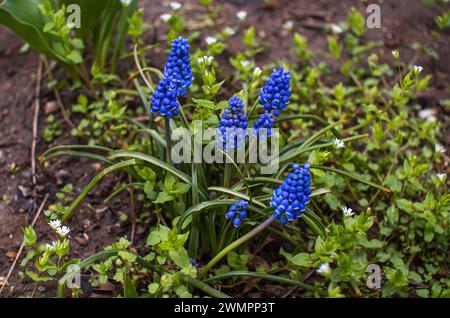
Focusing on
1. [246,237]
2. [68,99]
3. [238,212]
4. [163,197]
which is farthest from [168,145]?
[68,99]

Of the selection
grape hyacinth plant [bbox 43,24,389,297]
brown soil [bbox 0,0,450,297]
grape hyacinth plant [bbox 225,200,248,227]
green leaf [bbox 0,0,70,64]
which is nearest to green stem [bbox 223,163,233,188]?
grape hyacinth plant [bbox 43,24,389,297]

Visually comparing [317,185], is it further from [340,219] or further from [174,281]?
[174,281]

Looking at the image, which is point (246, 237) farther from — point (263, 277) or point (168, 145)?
point (168, 145)

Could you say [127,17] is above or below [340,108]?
above

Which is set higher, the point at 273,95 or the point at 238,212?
the point at 273,95

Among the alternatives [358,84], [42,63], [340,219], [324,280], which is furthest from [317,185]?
[42,63]

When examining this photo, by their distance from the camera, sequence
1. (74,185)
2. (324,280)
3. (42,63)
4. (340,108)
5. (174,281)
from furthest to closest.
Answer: (42,63) → (340,108) → (74,185) → (324,280) → (174,281)

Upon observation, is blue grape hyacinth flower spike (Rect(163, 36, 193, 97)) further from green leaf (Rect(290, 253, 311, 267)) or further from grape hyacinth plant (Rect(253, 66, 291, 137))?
green leaf (Rect(290, 253, 311, 267))
